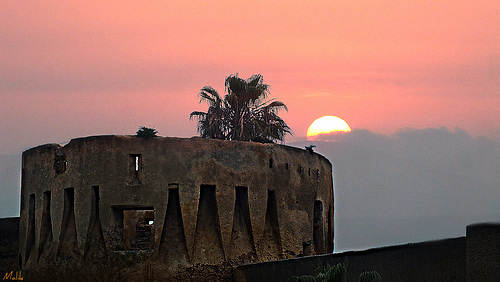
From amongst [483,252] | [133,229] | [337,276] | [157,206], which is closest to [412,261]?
[337,276]

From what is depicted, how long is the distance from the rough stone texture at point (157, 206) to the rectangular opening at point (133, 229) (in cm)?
4

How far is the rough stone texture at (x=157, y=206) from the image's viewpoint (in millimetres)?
28859

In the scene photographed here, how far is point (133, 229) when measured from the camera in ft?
106

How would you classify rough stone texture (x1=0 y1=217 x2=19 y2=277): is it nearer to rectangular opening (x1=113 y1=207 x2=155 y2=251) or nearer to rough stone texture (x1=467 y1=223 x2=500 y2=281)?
rectangular opening (x1=113 y1=207 x2=155 y2=251)

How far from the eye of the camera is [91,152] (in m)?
29.5

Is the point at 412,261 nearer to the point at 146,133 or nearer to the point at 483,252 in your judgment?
the point at 483,252

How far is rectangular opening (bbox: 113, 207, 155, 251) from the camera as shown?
29047mm

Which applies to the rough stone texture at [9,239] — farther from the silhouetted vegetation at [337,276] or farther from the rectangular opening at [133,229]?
the silhouetted vegetation at [337,276]

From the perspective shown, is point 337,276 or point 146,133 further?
point 146,133

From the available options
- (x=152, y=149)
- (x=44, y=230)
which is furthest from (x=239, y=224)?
(x=44, y=230)

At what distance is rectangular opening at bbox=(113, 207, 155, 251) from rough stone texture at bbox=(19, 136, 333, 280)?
0.04m

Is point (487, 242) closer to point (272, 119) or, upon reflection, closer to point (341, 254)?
point (341, 254)

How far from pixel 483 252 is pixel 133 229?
2158 cm

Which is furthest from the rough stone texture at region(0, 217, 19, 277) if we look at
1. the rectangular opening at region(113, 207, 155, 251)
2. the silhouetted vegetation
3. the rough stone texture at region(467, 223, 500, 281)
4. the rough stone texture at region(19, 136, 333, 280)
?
the rough stone texture at region(467, 223, 500, 281)
